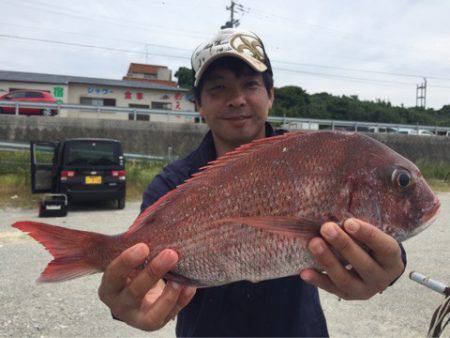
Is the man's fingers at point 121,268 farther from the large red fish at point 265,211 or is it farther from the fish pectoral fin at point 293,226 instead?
the fish pectoral fin at point 293,226

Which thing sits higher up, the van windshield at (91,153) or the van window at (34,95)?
the van window at (34,95)

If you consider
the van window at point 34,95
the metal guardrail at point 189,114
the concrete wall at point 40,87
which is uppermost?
the concrete wall at point 40,87

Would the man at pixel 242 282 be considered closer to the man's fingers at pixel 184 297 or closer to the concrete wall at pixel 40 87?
the man's fingers at pixel 184 297

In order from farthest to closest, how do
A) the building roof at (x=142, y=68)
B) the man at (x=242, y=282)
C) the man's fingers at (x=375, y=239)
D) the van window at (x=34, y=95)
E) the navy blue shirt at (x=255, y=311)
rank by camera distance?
the building roof at (x=142, y=68), the van window at (x=34, y=95), the navy blue shirt at (x=255, y=311), the man at (x=242, y=282), the man's fingers at (x=375, y=239)

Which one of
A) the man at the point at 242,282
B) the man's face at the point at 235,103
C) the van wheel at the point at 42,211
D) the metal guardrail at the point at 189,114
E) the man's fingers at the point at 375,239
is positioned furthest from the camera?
A: the metal guardrail at the point at 189,114

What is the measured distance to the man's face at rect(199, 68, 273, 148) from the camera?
2.18m

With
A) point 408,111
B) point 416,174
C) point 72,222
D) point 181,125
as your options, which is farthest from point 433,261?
point 408,111

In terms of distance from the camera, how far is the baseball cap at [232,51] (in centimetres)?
211

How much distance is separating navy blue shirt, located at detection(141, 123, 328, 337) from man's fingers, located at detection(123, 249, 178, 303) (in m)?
0.43

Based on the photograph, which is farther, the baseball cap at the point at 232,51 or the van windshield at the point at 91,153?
the van windshield at the point at 91,153

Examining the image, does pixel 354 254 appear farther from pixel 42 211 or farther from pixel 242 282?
pixel 42 211

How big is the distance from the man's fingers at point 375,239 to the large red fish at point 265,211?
0.27 feet

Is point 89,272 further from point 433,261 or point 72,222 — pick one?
point 72,222

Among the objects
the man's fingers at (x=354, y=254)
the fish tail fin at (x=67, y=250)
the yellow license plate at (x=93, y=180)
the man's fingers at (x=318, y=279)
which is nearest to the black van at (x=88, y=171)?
the yellow license plate at (x=93, y=180)
